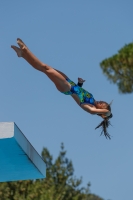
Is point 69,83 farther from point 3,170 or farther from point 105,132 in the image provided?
point 3,170

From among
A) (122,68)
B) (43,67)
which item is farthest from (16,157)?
(122,68)

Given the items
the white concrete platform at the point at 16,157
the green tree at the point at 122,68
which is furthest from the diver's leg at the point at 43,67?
the green tree at the point at 122,68

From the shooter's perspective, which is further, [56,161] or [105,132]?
[56,161]

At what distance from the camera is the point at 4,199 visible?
70.8ft

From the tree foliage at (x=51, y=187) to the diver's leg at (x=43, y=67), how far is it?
12.9 meters

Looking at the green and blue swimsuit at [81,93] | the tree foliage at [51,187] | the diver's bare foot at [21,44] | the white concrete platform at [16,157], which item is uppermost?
the tree foliage at [51,187]

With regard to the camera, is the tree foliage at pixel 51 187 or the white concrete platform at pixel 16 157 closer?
the white concrete platform at pixel 16 157

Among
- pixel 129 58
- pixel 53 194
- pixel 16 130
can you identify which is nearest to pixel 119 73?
pixel 129 58

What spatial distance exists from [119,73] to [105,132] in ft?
41.5

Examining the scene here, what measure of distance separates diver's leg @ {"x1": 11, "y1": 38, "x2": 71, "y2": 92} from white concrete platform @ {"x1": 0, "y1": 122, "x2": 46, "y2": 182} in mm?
815

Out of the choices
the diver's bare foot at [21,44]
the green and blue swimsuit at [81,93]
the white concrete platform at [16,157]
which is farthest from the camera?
the green and blue swimsuit at [81,93]

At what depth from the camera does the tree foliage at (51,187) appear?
70.9 feet

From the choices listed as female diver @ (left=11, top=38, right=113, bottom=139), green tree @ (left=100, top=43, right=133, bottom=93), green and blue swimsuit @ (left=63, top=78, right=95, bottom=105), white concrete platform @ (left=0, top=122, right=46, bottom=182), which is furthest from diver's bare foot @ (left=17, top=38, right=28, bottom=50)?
green tree @ (left=100, top=43, right=133, bottom=93)

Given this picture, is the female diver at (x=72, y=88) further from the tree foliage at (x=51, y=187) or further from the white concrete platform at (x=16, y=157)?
the tree foliage at (x=51, y=187)
